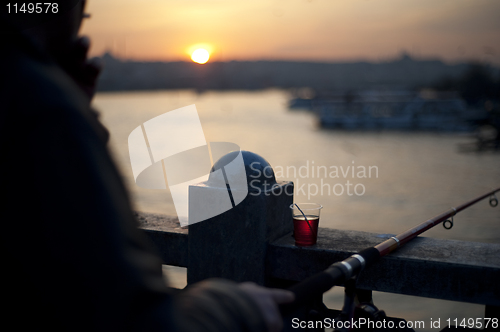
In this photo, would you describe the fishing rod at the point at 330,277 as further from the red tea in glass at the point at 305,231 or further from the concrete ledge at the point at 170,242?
the concrete ledge at the point at 170,242

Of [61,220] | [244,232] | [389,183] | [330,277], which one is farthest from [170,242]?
[389,183]

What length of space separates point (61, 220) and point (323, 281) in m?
0.96

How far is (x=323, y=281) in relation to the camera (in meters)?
1.38

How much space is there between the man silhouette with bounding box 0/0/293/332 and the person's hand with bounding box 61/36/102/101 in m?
0.22

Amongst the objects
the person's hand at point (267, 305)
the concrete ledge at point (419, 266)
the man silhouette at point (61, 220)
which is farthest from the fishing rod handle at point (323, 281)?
the concrete ledge at point (419, 266)

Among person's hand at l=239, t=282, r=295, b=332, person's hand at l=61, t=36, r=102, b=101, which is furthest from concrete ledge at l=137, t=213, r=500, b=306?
person's hand at l=61, t=36, r=102, b=101

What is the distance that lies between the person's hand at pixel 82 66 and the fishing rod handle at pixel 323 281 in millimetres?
588

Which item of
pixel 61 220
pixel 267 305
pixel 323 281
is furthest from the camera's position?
pixel 323 281

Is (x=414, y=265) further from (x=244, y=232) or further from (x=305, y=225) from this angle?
(x=244, y=232)

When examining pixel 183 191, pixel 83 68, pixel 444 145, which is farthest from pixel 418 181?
pixel 83 68

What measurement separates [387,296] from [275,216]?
7.92m

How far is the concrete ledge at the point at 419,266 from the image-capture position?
2.71 meters

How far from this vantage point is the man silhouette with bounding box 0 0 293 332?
0.56m

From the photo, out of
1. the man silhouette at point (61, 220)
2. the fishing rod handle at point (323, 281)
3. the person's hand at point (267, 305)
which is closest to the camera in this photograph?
the man silhouette at point (61, 220)
